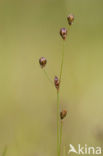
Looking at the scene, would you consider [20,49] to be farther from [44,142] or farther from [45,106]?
[44,142]

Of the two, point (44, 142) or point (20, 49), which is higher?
point (20, 49)

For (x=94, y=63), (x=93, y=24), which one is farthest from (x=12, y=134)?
(x=93, y=24)

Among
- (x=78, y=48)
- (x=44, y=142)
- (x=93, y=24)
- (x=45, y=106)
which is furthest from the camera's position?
(x=93, y=24)

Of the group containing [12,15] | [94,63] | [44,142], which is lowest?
[44,142]

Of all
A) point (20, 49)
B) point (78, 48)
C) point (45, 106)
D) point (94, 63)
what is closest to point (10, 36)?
point (20, 49)

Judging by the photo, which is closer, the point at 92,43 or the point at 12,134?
the point at 12,134

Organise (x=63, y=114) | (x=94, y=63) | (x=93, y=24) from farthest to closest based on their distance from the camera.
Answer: (x=93, y=24), (x=94, y=63), (x=63, y=114)
